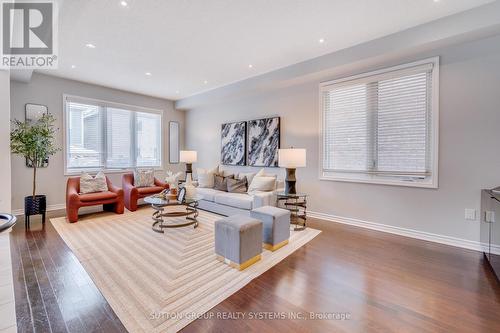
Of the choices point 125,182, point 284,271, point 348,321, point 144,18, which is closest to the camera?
point 348,321

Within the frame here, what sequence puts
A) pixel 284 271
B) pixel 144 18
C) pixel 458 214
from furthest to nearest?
pixel 458 214 < pixel 144 18 < pixel 284 271

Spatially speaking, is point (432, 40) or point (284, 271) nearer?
point (284, 271)

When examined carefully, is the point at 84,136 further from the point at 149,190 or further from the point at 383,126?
the point at 383,126

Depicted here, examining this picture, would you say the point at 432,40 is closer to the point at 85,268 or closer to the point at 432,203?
the point at 432,203

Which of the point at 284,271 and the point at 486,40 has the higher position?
the point at 486,40

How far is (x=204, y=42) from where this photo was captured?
3469mm

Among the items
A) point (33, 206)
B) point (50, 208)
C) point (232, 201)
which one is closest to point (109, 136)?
point (50, 208)

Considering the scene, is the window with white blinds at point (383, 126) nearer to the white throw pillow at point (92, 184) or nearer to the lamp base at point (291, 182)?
the lamp base at point (291, 182)

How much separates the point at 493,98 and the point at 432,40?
1.07m

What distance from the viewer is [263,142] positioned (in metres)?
5.24

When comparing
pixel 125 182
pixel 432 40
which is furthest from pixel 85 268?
pixel 432 40

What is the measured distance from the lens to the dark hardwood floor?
167 centimetres

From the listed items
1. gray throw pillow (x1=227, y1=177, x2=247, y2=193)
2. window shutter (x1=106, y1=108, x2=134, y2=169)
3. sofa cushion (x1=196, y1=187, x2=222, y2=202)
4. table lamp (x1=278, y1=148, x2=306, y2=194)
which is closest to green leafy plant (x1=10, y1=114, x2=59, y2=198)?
window shutter (x1=106, y1=108, x2=134, y2=169)

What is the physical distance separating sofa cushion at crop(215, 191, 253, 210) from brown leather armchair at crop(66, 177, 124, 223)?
2.08 m
